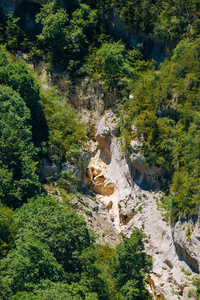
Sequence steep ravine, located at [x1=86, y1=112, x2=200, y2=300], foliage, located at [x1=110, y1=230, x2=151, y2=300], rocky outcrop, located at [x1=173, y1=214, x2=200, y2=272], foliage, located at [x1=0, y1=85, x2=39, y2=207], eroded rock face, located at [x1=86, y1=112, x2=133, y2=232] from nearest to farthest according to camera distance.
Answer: foliage, located at [x1=110, y1=230, x2=151, y2=300] → foliage, located at [x1=0, y1=85, x2=39, y2=207] → rocky outcrop, located at [x1=173, y1=214, x2=200, y2=272] → steep ravine, located at [x1=86, y1=112, x2=200, y2=300] → eroded rock face, located at [x1=86, y1=112, x2=133, y2=232]

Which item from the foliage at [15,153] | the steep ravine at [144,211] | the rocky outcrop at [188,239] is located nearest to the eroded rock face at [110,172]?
the steep ravine at [144,211]

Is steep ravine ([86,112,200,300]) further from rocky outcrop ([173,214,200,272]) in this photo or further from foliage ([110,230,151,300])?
foliage ([110,230,151,300])

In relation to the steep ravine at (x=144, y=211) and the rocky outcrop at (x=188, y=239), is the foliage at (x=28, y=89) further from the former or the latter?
the rocky outcrop at (x=188, y=239)

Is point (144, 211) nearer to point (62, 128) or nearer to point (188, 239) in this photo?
point (188, 239)

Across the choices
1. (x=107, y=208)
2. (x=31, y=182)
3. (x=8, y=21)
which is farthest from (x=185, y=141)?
(x=8, y=21)

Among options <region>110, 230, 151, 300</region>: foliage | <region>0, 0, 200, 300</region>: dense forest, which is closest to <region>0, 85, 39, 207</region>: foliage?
<region>0, 0, 200, 300</region>: dense forest

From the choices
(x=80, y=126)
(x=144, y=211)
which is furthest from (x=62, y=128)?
Result: (x=144, y=211)
